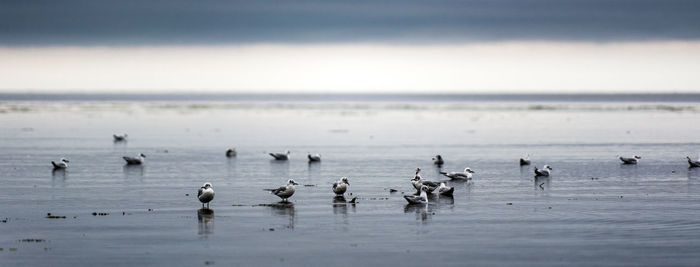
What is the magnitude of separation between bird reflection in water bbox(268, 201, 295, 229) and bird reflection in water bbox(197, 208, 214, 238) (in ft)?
6.08

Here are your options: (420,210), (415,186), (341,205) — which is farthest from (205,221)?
(415,186)

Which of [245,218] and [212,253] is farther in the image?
[245,218]

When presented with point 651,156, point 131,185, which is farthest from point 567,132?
point 131,185

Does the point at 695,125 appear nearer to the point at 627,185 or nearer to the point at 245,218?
the point at 627,185

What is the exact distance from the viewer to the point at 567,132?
7281 cm

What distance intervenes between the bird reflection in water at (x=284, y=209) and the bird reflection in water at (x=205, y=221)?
1.85 m

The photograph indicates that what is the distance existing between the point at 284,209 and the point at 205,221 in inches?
124

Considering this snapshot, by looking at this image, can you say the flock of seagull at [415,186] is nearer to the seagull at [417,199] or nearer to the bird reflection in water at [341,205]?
the seagull at [417,199]

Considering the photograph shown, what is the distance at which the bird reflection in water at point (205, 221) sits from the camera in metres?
24.3

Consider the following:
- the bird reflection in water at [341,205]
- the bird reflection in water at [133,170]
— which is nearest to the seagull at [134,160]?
the bird reflection in water at [133,170]

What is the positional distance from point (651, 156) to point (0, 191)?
3169 cm

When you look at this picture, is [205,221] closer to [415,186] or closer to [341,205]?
[341,205]

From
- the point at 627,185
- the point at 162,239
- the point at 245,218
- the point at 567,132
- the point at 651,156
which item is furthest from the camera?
the point at 567,132

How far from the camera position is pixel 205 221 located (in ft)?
85.2
